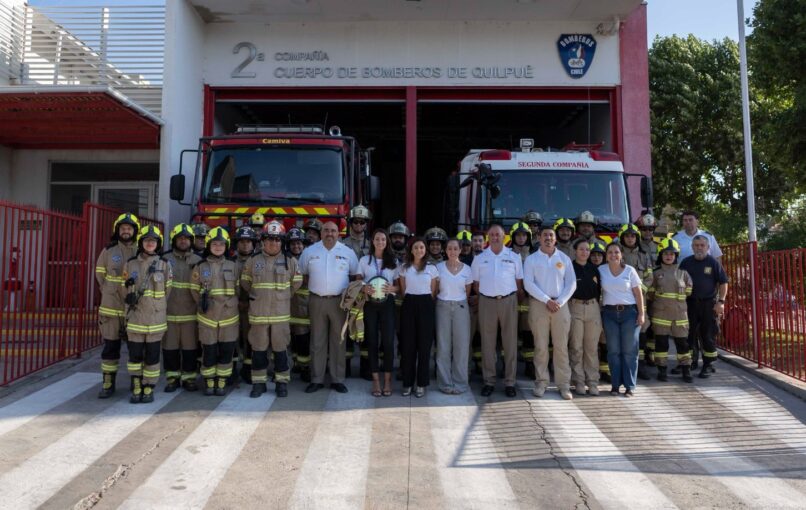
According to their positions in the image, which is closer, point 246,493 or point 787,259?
point 246,493

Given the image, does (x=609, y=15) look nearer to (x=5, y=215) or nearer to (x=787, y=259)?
(x=787, y=259)

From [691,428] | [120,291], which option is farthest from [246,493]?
[691,428]

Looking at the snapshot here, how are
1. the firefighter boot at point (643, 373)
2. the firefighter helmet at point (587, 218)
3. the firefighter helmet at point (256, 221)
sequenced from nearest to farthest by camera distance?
1. the firefighter boot at point (643, 373)
2. the firefighter helmet at point (256, 221)
3. the firefighter helmet at point (587, 218)

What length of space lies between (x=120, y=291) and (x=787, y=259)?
7.32m

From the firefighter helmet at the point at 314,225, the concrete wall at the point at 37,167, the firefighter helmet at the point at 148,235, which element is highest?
the concrete wall at the point at 37,167

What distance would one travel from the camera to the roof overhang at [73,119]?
846cm

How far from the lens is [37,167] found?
1204 centimetres

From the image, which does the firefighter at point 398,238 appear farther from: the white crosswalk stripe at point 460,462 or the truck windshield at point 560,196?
the truck windshield at point 560,196

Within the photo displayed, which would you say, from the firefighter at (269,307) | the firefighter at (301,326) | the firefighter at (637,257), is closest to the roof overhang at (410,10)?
the firefighter at (637,257)

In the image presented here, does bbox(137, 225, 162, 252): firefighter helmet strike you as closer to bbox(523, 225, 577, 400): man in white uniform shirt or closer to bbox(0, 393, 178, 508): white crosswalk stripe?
bbox(0, 393, 178, 508): white crosswalk stripe

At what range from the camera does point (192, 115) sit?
1145 cm

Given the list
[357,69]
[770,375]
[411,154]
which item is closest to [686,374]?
[770,375]

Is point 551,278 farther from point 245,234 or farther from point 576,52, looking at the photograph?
point 576,52

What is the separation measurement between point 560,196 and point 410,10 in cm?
Answer: 546
